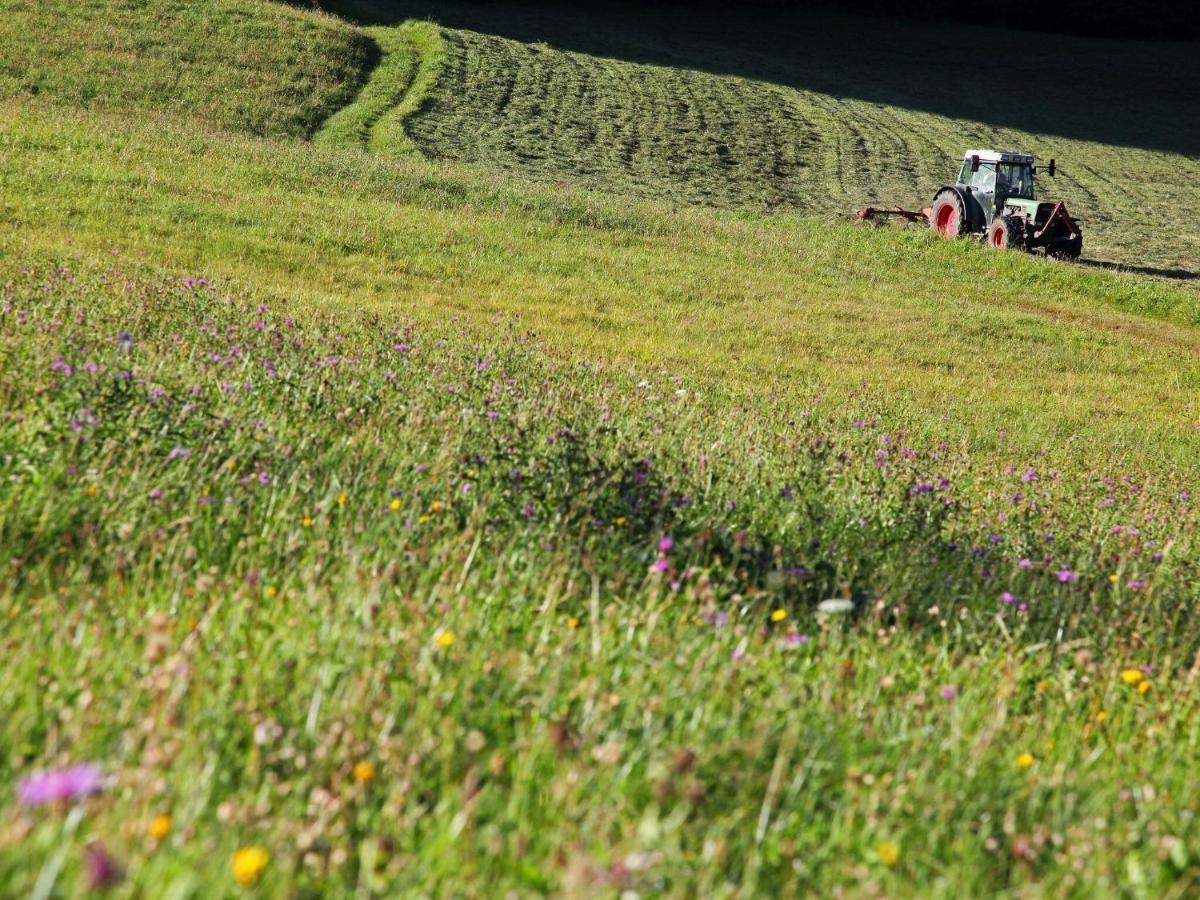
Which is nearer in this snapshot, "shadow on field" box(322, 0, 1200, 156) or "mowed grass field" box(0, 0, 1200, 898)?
"mowed grass field" box(0, 0, 1200, 898)

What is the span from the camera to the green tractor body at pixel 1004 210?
22844mm

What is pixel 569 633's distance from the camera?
3.01m

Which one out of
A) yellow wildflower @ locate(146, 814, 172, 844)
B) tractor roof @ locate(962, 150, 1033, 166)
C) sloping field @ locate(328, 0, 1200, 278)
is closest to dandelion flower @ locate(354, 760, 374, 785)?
yellow wildflower @ locate(146, 814, 172, 844)

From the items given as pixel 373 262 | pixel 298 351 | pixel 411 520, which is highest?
pixel 411 520

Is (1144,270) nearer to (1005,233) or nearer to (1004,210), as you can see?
(1004,210)

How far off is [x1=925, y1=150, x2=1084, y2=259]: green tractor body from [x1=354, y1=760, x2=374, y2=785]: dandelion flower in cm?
2226

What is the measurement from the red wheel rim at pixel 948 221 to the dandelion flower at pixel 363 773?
77.5 ft

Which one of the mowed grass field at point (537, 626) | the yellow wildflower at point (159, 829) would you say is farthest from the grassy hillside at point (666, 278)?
the yellow wildflower at point (159, 829)

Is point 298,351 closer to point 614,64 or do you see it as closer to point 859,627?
point 859,627

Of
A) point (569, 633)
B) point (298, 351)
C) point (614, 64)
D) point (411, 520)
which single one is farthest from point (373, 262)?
point (614, 64)

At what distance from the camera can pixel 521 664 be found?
2.87 metres

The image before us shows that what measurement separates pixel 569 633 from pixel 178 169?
17.5m

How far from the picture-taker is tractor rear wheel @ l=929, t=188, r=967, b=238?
24.6 meters

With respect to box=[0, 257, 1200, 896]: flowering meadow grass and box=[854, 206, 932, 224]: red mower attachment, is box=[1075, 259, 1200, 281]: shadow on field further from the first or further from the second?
box=[0, 257, 1200, 896]: flowering meadow grass
